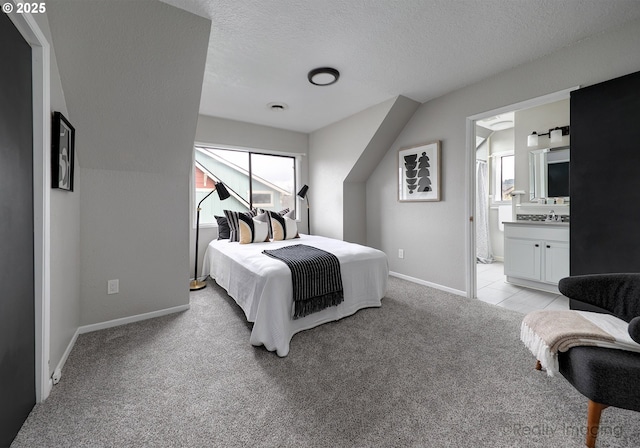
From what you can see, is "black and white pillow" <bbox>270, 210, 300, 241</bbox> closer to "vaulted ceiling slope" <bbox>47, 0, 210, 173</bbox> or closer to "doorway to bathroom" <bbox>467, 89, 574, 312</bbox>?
"vaulted ceiling slope" <bbox>47, 0, 210, 173</bbox>

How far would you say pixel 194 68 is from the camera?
2.06 meters

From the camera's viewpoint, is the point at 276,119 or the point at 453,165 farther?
the point at 276,119

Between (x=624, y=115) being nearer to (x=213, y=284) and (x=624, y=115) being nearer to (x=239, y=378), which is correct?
(x=239, y=378)

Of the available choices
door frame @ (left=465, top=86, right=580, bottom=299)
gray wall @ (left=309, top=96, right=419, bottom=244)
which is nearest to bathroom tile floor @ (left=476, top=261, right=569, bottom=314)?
door frame @ (left=465, top=86, right=580, bottom=299)

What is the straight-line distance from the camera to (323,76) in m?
2.68

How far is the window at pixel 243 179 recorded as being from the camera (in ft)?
13.0

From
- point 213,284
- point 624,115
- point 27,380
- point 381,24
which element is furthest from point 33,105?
point 624,115

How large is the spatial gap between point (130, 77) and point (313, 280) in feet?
6.74

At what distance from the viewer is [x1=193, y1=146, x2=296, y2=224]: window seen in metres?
3.96

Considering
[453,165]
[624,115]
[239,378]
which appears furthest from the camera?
[453,165]

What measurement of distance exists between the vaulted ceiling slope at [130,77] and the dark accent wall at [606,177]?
120 inches

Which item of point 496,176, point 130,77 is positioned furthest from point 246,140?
point 496,176

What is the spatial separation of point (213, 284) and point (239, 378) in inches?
82.1

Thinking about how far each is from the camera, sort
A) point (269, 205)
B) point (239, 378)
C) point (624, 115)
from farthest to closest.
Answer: point (269, 205), point (624, 115), point (239, 378)
